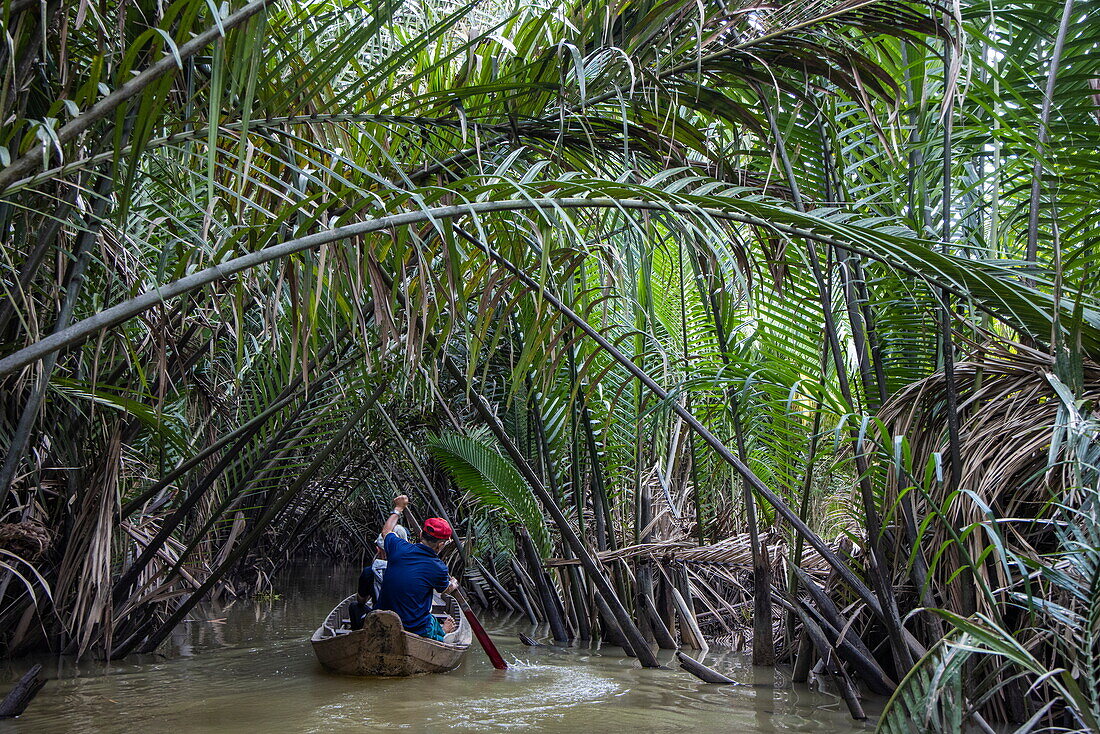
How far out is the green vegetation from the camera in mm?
2494

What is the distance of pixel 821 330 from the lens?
15.6ft

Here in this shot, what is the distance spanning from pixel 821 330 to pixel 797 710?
2101 mm

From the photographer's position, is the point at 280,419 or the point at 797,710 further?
the point at 280,419

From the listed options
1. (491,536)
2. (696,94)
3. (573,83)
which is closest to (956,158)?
(696,94)

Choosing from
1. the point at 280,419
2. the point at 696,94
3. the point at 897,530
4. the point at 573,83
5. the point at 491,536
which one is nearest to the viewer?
the point at 573,83

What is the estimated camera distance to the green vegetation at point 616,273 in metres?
2.49

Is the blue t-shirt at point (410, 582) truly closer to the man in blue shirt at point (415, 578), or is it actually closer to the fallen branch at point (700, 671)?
the man in blue shirt at point (415, 578)

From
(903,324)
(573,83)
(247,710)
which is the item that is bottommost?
(247,710)

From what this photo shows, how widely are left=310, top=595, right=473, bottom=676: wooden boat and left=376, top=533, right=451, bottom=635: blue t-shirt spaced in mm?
520

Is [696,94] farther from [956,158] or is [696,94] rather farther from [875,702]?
[875,702]

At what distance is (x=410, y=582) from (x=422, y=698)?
4.33 ft

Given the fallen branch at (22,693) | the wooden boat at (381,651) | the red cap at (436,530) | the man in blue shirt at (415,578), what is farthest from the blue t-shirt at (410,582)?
the fallen branch at (22,693)

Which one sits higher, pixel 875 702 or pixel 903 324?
pixel 903 324

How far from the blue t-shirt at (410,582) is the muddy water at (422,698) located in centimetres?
53
